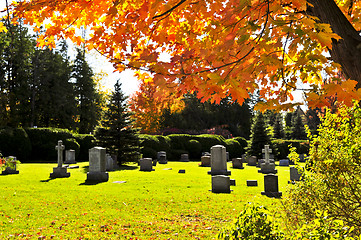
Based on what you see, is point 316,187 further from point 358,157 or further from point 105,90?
point 105,90

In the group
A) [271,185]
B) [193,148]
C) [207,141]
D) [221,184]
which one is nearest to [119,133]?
[193,148]

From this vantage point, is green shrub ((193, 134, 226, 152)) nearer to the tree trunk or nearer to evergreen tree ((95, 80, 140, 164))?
evergreen tree ((95, 80, 140, 164))

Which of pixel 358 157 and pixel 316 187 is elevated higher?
pixel 358 157

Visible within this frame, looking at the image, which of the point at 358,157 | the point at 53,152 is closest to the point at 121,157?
the point at 53,152

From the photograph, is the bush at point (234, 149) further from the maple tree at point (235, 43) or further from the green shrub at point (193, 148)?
the maple tree at point (235, 43)

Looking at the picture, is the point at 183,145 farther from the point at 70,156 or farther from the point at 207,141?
the point at 70,156

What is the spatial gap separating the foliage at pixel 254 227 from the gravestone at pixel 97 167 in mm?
12179

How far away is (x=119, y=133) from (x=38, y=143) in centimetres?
793

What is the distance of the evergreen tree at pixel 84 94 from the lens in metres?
42.7

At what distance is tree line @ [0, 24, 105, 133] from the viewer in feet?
112

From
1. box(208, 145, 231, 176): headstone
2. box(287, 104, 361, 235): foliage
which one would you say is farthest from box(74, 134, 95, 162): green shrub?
box(287, 104, 361, 235): foliage

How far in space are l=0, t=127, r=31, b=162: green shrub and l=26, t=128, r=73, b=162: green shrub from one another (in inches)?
32.0

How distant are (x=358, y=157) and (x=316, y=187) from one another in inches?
31.9

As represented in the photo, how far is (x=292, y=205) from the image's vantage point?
486 centimetres
